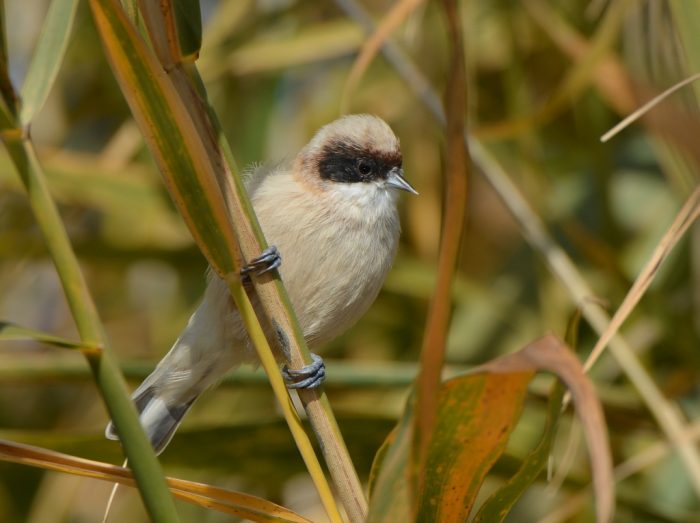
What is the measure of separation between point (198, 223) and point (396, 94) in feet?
8.22

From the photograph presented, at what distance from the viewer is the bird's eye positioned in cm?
260

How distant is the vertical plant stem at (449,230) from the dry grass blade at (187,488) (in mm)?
456

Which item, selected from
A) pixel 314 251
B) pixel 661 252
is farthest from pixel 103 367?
pixel 314 251

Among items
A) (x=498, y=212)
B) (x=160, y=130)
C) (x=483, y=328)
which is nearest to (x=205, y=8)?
(x=498, y=212)

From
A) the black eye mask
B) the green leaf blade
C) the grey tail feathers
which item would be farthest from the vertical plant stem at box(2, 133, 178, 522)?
the black eye mask

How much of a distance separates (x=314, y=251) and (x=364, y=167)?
34 cm

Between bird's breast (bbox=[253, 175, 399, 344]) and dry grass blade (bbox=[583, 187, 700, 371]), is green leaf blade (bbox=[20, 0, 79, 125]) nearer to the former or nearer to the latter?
dry grass blade (bbox=[583, 187, 700, 371])

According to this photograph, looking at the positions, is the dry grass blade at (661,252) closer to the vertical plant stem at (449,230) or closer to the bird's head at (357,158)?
the vertical plant stem at (449,230)

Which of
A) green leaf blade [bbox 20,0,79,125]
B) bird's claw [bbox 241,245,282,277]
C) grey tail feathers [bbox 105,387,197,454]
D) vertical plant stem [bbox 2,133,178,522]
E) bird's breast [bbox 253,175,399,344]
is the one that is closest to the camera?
vertical plant stem [bbox 2,133,178,522]

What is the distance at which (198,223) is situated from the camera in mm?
1336

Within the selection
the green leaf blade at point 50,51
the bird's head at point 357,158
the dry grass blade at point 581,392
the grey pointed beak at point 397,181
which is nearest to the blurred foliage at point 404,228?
the bird's head at point 357,158

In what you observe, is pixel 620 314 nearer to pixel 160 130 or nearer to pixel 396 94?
pixel 160 130

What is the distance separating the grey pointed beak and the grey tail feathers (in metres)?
0.78

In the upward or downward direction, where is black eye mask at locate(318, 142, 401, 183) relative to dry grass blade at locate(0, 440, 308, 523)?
upward
